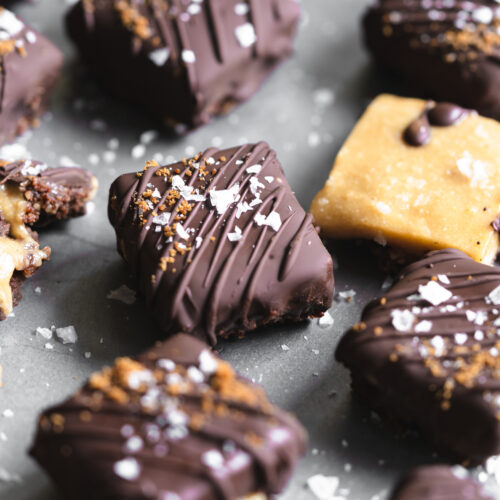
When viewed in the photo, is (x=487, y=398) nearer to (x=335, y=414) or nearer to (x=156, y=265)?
(x=335, y=414)

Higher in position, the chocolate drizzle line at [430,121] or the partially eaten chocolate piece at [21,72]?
the partially eaten chocolate piece at [21,72]

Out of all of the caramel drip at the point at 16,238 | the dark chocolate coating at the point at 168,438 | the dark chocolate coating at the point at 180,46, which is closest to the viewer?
the dark chocolate coating at the point at 168,438

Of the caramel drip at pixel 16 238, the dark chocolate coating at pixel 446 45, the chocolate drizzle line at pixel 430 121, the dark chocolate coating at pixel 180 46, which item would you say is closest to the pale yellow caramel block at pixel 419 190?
the chocolate drizzle line at pixel 430 121

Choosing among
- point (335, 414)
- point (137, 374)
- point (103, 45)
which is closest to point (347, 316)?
point (335, 414)

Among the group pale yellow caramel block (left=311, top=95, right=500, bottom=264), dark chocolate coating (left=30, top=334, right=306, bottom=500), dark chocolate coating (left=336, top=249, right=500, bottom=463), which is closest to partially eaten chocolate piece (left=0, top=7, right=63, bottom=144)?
pale yellow caramel block (left=311, top=95, right=500, bottom=264)

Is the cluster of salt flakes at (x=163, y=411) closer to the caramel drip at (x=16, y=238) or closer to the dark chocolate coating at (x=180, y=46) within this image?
the caramel drip at (x=16, y=238)

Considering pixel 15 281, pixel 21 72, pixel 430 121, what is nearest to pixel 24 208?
pixel 15 281
